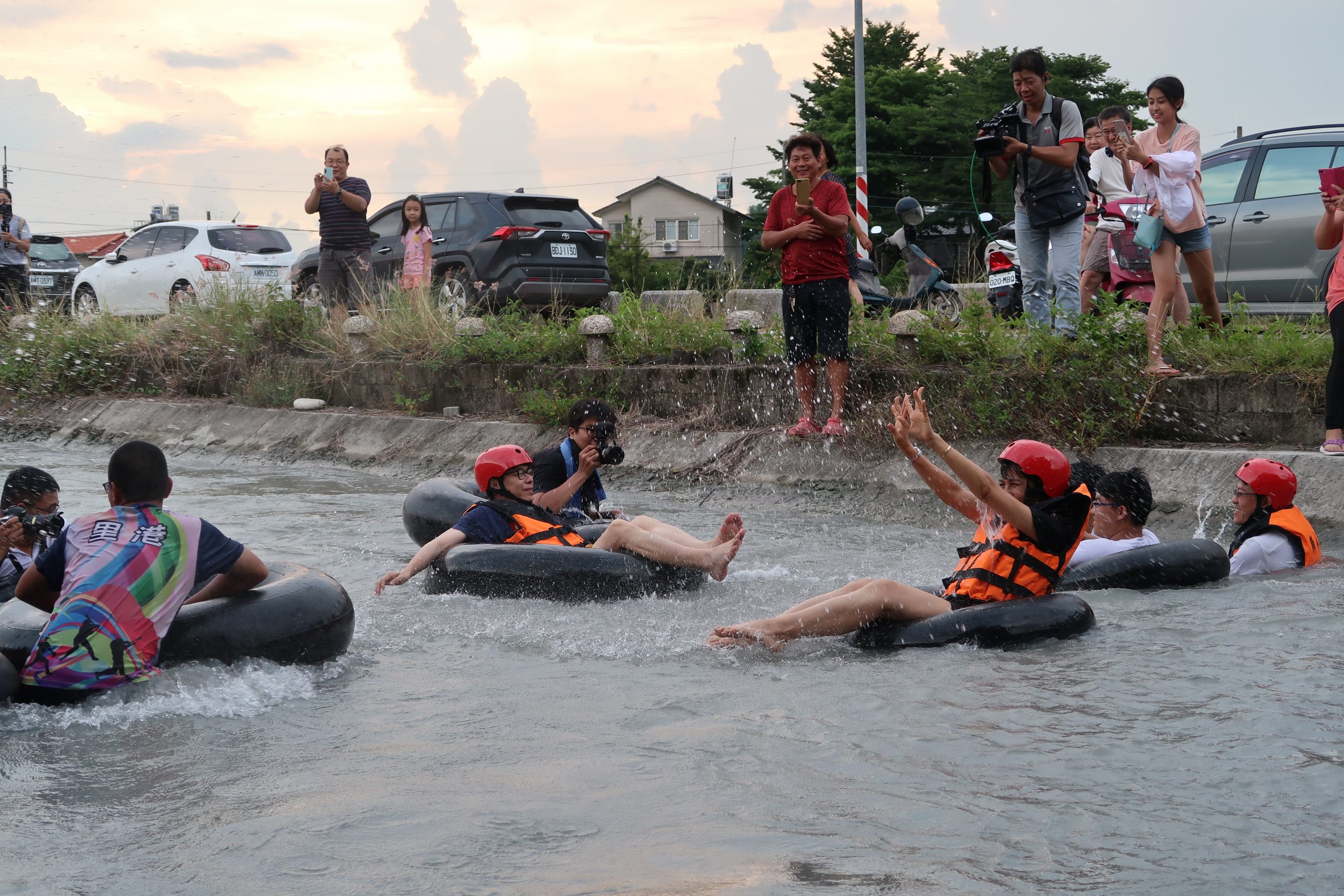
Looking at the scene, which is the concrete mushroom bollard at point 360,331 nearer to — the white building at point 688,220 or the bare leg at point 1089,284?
the bare leg at point 1089,284

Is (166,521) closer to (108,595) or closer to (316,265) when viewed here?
(108,595)

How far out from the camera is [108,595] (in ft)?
16.2

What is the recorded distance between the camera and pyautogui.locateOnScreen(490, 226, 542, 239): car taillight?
14.5m

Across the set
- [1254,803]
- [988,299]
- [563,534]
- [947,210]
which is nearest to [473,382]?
[988,299]

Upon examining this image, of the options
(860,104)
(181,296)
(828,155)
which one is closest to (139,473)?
(828,155)

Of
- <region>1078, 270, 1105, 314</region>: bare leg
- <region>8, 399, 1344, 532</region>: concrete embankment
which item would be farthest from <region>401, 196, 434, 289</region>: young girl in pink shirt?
<region>1078, 270, 1105, 314</region>: bare leg

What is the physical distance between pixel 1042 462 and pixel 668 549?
2.11 m

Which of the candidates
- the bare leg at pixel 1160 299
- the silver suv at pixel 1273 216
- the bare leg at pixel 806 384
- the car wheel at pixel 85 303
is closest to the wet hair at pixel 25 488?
the bare leg at pixel 806 384

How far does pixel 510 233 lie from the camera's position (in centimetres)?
1455

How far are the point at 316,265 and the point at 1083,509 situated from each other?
13129 mm

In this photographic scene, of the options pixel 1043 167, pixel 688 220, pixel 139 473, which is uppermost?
pixel 688 220

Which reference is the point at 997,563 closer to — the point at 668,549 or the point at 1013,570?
the point at 1013,570

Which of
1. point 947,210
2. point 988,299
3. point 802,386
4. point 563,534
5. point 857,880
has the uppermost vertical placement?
point 947,210

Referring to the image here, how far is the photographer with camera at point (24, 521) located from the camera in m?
5.32
